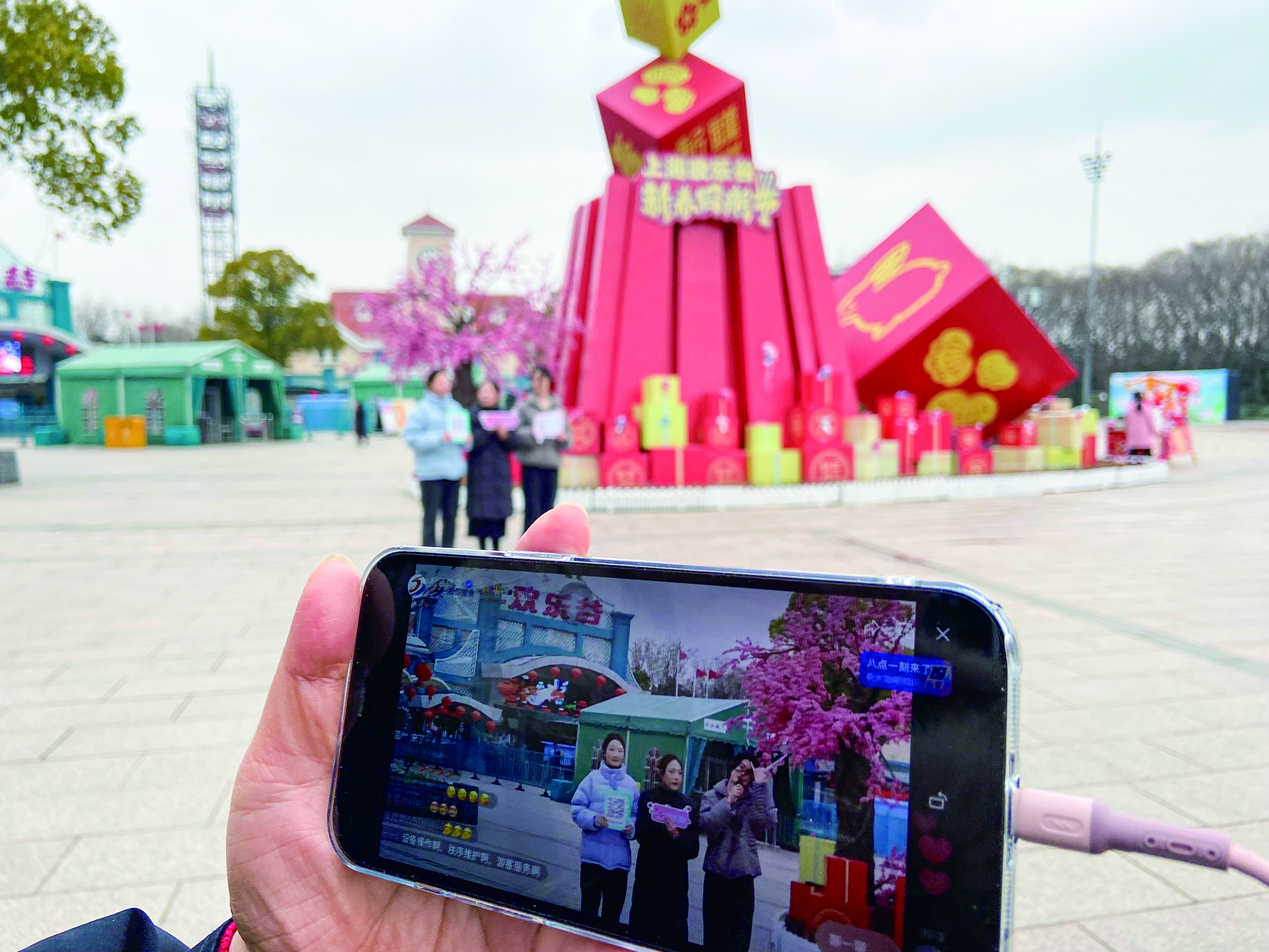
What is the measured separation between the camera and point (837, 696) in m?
0.80

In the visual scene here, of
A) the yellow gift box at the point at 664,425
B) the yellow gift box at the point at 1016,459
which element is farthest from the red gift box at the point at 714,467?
the yellow gift box at the point at 1016,459

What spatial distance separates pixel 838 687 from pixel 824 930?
0.23 metres

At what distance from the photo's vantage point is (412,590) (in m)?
1.05

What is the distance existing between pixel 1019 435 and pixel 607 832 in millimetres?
12727

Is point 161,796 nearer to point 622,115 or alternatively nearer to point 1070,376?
point 622,115

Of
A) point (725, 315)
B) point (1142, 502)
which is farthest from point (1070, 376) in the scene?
point (725, 315)

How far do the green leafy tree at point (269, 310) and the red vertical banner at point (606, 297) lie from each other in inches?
997

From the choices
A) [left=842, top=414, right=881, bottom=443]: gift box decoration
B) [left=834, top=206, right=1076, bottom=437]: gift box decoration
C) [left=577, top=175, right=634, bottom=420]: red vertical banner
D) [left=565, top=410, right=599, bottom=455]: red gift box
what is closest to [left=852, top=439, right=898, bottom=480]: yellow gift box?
[left=842, top=414, right=881, bottom=443]: gift box decoration

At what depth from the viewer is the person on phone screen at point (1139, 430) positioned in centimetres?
1488

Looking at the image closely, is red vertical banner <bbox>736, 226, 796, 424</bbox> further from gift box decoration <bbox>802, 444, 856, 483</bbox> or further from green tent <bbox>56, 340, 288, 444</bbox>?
green tent <bbox>56, 340, 288, 444</bbox>

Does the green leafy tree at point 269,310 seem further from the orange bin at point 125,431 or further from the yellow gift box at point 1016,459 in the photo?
the yellow gift box at point 1016,459

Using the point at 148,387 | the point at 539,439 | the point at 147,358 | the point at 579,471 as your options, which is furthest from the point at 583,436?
the point at 147,358

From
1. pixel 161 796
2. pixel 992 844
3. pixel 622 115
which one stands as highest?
pixel 622 115

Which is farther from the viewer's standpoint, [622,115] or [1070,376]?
[1070,376]
